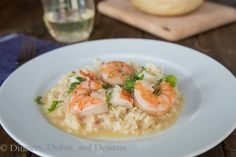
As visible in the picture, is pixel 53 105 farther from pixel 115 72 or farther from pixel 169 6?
pixel 169 6

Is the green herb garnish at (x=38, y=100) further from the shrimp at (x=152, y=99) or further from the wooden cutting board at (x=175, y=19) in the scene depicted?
the wooden cutting board at (x=175, y=19)

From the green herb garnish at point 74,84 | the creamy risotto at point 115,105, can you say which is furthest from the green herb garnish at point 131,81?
the green herb garnish at point 74,84

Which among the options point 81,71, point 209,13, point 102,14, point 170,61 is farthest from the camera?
point 102,14

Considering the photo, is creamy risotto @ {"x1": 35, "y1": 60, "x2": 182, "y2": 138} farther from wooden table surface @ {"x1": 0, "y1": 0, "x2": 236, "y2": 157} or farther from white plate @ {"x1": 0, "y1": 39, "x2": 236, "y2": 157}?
wooden table surface @ {"x1": 0, "y1": 0, "x2": 236, "y2": 157}

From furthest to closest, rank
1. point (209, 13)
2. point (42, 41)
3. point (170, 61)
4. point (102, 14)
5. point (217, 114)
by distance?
point (102, 14) < point (209, 13) < point (42, 41) < point (170, 61) < point (217, 114)

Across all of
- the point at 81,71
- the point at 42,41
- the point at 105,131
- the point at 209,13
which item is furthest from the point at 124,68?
the point at 209,13

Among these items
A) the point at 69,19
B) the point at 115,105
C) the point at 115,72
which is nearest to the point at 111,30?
the point at 69,19

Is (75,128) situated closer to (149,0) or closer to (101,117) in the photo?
→ (101,117)
